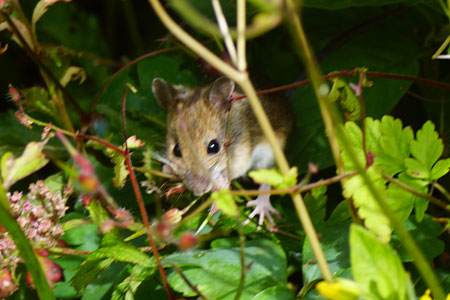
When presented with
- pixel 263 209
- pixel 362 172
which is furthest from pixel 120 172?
pixel 362 172

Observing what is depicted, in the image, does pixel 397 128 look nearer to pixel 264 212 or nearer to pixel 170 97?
pixel 264 212

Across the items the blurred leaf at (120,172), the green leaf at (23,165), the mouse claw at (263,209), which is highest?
the green leaf at (23,165)

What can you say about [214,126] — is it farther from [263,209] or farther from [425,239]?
[425,239]

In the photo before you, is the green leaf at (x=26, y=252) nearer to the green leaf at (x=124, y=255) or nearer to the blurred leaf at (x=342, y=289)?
the green leaf at (x=124, y=255)

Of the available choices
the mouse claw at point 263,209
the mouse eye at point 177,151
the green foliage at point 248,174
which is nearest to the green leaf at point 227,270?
the green foliage at point 248,174

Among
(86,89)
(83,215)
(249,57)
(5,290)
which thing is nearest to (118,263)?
(83,215)
